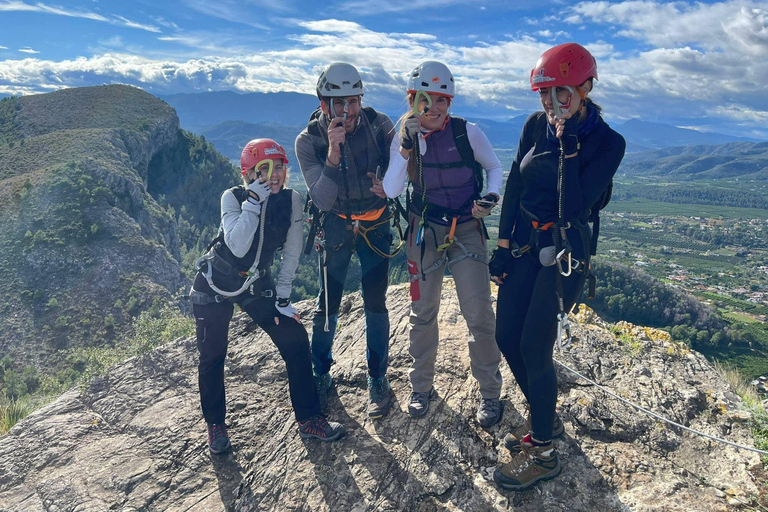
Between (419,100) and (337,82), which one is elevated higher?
(337,82)

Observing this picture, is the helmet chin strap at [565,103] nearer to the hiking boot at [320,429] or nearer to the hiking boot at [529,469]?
the hiking boot at [529,469]

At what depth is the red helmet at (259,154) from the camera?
5.68m

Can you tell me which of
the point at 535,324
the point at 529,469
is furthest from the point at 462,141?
the point at 529,469

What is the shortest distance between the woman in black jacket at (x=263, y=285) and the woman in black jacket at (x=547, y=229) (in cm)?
274

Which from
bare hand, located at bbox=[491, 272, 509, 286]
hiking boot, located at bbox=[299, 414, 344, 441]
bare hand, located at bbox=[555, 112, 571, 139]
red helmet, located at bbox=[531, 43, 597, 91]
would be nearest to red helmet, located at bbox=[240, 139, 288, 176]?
bare hand, located at bbox=[491, 272, 509, 286]

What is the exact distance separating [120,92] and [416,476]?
7014 inches

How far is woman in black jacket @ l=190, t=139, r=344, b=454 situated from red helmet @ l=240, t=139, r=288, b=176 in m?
0.01

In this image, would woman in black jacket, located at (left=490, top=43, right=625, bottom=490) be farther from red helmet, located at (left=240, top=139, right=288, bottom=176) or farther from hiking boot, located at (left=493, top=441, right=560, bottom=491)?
red helmet, located at (left=240, top=139, right=288, bottom=176)

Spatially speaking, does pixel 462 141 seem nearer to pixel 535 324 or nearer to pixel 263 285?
pixel 535 324

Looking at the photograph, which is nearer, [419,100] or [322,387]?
[419,100]

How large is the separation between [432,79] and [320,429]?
4.94 m

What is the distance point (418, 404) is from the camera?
6055 millimetres

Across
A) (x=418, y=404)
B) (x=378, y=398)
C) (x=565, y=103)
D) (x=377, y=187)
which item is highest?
(x=565, y=103)

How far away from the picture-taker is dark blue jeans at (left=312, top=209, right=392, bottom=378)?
6117 mm
